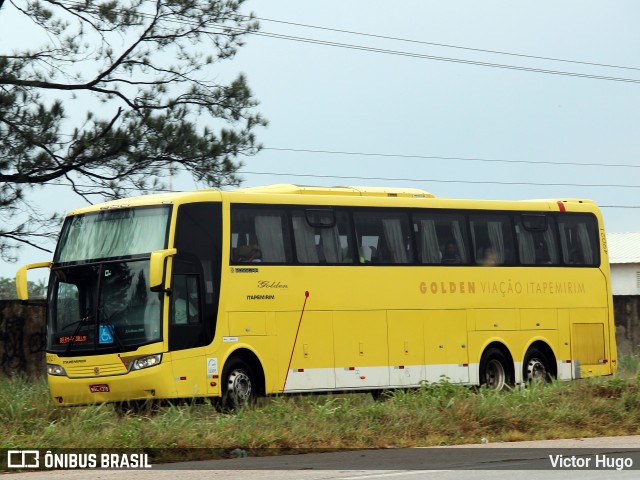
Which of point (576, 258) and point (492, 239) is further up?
point (492, 239)

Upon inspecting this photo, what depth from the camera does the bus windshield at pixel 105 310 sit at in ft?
61.5

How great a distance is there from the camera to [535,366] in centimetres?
2452

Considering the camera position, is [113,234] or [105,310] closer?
[105,310]

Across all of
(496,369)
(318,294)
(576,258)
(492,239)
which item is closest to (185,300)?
(318,294)

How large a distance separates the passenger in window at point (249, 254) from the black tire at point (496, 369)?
18.3 feet

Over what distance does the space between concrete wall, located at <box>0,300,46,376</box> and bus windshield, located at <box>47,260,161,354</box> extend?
609cm

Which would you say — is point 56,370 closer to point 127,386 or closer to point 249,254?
point 127,386

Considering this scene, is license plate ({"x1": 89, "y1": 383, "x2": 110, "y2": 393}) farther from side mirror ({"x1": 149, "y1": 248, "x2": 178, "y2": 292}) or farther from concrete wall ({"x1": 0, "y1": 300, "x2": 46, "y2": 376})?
concrete wall ({"x1": 0, "y1": 300, "x2": 46, "y2": 376})

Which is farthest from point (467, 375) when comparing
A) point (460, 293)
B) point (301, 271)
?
point (301, 271)

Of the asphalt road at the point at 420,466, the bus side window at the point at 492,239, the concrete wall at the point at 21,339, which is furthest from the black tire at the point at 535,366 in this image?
the concrete wall at the point at 21,339

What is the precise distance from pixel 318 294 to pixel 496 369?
15.7ft

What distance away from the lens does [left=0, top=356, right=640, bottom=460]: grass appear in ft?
47.4

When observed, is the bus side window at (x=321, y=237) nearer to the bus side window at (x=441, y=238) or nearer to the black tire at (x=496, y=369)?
the bus side window at (x=441, y=238)

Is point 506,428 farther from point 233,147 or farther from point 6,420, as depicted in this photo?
point 233,147
